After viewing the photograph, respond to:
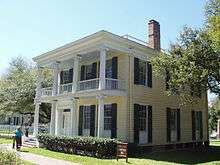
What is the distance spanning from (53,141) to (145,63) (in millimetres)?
8868

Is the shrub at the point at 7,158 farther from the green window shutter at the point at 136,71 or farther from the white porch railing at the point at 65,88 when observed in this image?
the white porch railing at the point at 65,88

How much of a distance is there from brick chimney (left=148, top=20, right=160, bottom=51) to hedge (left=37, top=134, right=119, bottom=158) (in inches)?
370

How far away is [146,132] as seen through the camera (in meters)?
22.0

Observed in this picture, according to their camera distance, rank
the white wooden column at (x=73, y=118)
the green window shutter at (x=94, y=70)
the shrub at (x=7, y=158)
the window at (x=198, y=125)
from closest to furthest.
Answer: the shrub at (x=7, y=158), the white wooden column at (x=73, y=118), the green window shutter at (x=94, y=70), the window at (x=198, y=125)

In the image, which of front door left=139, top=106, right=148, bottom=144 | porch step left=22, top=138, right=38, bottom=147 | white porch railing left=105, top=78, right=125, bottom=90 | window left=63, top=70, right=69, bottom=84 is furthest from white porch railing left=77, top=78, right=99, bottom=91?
porch step left=22, top=138, right=38, bottom=147

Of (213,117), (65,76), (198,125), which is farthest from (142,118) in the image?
(213,117)

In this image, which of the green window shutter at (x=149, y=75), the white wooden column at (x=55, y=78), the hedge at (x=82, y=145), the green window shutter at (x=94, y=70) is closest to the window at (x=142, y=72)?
the green window shutter at (x=149, y=75)

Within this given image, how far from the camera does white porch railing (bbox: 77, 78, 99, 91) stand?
21.5 metres

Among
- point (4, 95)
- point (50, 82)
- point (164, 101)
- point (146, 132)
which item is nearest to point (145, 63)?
point (164, 101)

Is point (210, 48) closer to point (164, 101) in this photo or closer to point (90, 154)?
point (164, 101)

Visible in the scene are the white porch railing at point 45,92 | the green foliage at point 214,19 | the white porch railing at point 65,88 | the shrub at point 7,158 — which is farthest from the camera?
the white porch railing at point 45,92

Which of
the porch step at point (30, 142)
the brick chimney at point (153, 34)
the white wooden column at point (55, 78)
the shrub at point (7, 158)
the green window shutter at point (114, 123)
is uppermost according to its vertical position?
the brick chimney at point (153, 34)

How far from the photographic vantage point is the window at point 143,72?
21956 millimetres

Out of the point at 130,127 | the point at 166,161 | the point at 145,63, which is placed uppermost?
the point at 145,63
